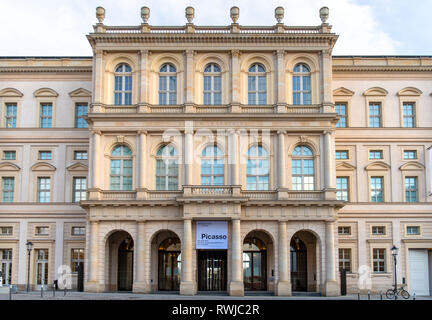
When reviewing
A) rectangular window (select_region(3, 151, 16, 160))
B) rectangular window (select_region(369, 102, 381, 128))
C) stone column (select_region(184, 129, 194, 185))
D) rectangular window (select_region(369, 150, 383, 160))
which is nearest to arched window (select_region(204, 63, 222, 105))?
stone column (select_region(184, 129, 194, 185))

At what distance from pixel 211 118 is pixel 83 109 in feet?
40.3

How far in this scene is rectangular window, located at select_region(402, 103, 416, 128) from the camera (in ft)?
169

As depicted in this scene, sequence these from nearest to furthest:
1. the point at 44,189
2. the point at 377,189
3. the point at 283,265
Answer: the point at 283,265 → the point at 377,189 → the point at 44,189

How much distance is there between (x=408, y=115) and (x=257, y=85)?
13794 mm

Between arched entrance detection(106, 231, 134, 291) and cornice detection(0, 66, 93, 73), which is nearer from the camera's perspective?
arched entrance detection(106, 231, 134, 291)

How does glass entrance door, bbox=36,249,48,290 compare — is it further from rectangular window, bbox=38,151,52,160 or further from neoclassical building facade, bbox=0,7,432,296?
rectangular window, bbox=38,151,52,160

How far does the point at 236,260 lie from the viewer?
145ft

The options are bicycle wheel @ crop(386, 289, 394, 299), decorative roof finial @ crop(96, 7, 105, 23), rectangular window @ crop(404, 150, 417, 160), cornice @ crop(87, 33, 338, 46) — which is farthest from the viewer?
rectangular window @ crop(404, 150, 417, 160)

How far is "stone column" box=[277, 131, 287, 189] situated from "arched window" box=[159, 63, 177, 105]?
29.4 feet

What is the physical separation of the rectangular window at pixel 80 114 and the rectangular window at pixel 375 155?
24.5 m

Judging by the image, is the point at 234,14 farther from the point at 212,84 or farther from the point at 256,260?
the point at 256,260

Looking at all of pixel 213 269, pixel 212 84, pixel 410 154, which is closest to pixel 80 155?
pixel 212 84
